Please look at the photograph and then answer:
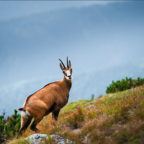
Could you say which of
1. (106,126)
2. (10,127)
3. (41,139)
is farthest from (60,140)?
(10,127)

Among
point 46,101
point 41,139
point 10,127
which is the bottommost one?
point 10,127

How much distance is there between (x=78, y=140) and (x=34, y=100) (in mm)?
2530

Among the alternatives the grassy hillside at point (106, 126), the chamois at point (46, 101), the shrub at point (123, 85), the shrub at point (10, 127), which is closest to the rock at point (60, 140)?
the grassy hillside at point (106, 126)

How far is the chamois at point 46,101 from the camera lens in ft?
32.2

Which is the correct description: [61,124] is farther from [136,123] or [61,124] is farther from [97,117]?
[136,123]

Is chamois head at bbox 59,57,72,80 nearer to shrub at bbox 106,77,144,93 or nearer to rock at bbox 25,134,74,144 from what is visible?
rock at bbox 25,134,74,144

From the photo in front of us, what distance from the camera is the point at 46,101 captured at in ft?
33.9

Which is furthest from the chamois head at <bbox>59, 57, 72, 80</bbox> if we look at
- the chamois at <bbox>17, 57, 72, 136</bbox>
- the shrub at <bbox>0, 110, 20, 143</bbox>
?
the shrub at <bbox>0, 110, 20, 143</bbox>

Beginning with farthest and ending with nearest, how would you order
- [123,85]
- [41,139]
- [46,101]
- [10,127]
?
[123,85], [10,127], [46,101], [41,139]

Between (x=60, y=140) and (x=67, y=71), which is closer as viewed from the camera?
(x=60, y=140)

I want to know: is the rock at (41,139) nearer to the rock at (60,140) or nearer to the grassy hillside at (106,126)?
the rock at (60,140)

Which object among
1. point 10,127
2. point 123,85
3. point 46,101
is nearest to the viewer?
point 46,101

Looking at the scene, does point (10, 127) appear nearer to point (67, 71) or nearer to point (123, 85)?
point (67, 71)

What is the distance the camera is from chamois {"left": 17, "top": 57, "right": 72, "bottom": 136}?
9.80 metres
